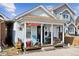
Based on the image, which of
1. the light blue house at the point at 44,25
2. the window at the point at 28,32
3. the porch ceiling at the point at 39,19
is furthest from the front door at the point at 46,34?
the window at the point at 28,32

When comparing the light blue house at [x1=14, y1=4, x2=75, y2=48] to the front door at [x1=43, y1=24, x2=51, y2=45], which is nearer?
the light blue house at [x1=14, y1=4, x2=75, y2=48]

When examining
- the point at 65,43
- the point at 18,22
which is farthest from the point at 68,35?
the point at 18,22

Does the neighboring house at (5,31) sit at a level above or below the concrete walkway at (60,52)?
above

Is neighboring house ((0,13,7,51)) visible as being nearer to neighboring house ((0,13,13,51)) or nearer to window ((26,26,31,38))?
neighboring house ((0,13,13,51))

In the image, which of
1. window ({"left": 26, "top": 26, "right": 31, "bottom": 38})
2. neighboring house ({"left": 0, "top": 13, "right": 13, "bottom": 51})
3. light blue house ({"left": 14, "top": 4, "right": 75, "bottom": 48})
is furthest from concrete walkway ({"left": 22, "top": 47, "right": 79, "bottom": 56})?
neighboring house ({"left": 0, "top": 13, "right": 13, "bottom": 51})

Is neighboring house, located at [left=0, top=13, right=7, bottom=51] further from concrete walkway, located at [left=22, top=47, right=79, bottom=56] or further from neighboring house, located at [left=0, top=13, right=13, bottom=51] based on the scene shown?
concrete walkway, located at [left=22, top=47, right=79, bottom=56]

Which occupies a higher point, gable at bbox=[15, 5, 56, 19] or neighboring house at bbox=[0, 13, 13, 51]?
gable at bbox=[15, 5, 56, 19]

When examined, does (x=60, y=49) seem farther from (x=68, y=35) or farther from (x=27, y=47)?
(x=27, y=47)

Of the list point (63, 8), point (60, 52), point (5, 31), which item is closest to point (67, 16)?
point (63, 8)

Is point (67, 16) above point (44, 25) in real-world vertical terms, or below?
above

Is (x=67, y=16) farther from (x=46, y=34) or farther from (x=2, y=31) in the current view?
(x=2, y=31)

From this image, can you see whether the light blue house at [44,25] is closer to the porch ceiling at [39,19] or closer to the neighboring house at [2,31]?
the porch ceiling at [39,19]

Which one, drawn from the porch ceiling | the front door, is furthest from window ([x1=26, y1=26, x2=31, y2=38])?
the front door

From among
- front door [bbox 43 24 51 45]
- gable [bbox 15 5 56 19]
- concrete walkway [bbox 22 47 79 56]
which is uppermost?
gable [bbox 15 5 56 19]
